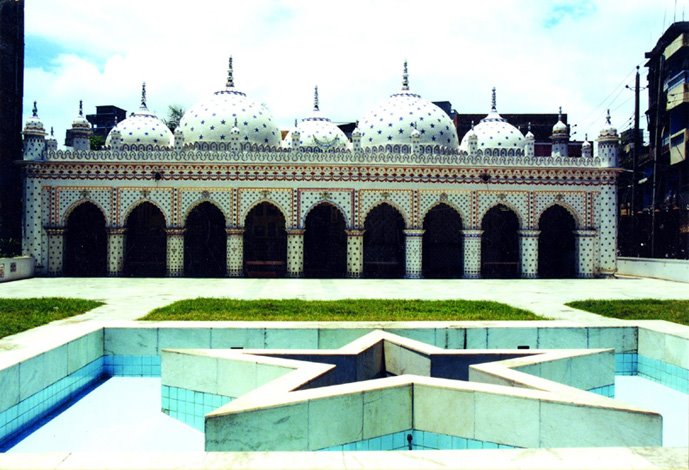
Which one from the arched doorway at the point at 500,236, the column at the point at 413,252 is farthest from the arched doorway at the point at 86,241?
the arched doorway at the point at 500,236

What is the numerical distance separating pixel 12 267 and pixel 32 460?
1751cm

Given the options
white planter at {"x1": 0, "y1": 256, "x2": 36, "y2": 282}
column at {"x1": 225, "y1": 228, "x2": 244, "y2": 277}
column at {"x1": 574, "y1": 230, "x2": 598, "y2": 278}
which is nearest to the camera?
white planter at {"x1": 0, "y1": 256, "x2": 36, "y2": 282}

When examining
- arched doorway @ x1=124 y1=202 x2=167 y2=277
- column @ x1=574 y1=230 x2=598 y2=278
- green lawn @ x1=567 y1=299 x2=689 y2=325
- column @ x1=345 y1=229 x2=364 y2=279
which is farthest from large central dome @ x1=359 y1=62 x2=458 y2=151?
green lawn @ x1=567 y1=299 x2=689 y2=325

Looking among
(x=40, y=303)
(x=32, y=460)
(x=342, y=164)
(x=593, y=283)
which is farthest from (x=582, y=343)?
(x=342, y=164)

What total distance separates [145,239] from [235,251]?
3938 mm

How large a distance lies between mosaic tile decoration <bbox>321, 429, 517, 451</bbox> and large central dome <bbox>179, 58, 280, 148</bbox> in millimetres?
18304

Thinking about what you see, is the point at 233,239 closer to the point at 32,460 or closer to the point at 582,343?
the point at 582,343

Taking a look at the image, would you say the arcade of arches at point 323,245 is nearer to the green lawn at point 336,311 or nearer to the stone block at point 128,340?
the green lawn at point 336,311

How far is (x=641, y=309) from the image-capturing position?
36.8 feet

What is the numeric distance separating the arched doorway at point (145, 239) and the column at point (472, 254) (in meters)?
10.7

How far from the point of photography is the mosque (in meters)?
21.2

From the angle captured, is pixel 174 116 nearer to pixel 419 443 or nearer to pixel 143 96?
pixel 143 96

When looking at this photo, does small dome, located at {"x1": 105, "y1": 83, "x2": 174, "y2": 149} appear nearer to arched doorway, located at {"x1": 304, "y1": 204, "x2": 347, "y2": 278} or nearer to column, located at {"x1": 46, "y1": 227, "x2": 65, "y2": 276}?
column, located at {"x1": 46, "y1": 227, "x2": 65, "y2": 276}

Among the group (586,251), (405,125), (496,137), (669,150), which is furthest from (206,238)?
(669,150)
